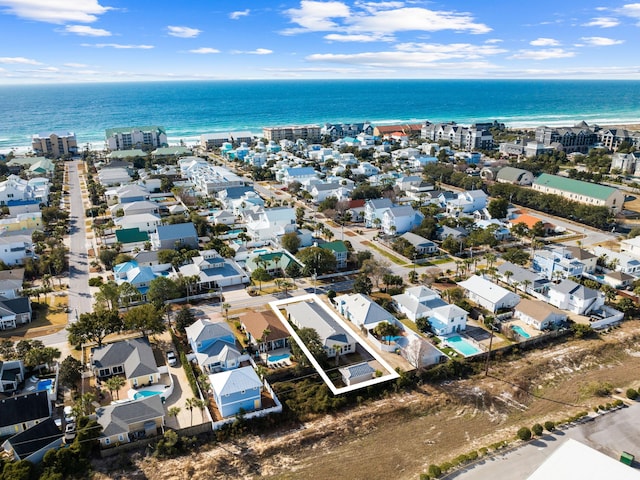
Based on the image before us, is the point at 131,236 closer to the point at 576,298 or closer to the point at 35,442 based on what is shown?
the point at 35,442

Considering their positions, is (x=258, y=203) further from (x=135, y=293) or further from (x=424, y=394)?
(x=424, y=394)

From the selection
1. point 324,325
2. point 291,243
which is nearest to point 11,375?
point 324,325

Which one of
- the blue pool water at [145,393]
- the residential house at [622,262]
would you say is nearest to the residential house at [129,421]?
the blue pool water at [145,393]

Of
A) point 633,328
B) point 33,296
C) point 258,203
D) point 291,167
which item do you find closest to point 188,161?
point 291,167

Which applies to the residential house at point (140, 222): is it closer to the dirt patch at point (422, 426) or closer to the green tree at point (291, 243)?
the green tree at point (291, 243)

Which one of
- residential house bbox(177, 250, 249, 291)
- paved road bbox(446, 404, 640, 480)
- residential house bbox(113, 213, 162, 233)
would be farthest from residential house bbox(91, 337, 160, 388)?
residential house bbox(113, 213, 162, 233)

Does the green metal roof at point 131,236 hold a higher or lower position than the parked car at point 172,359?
higher
